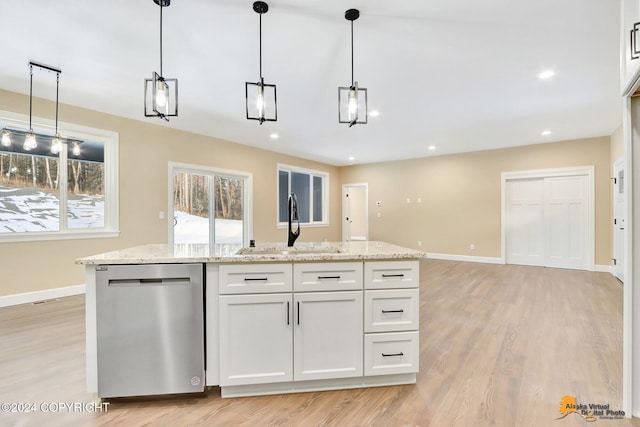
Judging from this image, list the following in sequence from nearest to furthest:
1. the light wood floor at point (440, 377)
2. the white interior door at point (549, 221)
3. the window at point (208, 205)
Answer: the light wood floor at point (440, 377)
the window at point (208, 205)
the white interior door at point (549, 221)

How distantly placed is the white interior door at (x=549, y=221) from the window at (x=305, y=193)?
4630mm

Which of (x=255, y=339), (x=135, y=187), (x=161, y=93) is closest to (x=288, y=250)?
(x=255, y=339)

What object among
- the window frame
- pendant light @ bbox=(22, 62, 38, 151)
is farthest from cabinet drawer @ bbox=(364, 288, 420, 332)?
the window frame

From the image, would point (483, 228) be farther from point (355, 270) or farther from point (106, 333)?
point (106, 333)

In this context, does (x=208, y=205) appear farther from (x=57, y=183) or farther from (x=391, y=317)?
(x=391, y=317)

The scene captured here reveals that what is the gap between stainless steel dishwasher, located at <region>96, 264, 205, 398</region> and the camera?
171 cm

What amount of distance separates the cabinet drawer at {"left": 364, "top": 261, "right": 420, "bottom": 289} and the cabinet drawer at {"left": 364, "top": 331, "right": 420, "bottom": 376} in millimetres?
325

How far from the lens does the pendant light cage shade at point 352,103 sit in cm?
214

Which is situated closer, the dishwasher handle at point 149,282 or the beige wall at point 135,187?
the dishwasher handle at point 149,282

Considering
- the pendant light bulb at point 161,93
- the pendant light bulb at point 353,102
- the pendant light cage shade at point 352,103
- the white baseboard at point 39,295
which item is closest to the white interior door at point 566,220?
Answer: the pendant light cage shade at point 352,103

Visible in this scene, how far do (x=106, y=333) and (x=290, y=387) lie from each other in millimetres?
1156

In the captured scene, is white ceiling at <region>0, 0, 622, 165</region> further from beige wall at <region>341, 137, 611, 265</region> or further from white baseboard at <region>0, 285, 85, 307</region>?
white baseboard at <region>0, 285, 85, 307</region>

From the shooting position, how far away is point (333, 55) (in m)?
2.76

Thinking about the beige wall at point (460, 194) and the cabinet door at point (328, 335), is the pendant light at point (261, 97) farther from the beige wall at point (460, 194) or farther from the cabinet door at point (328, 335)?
the beige wall at point (460, 194)
